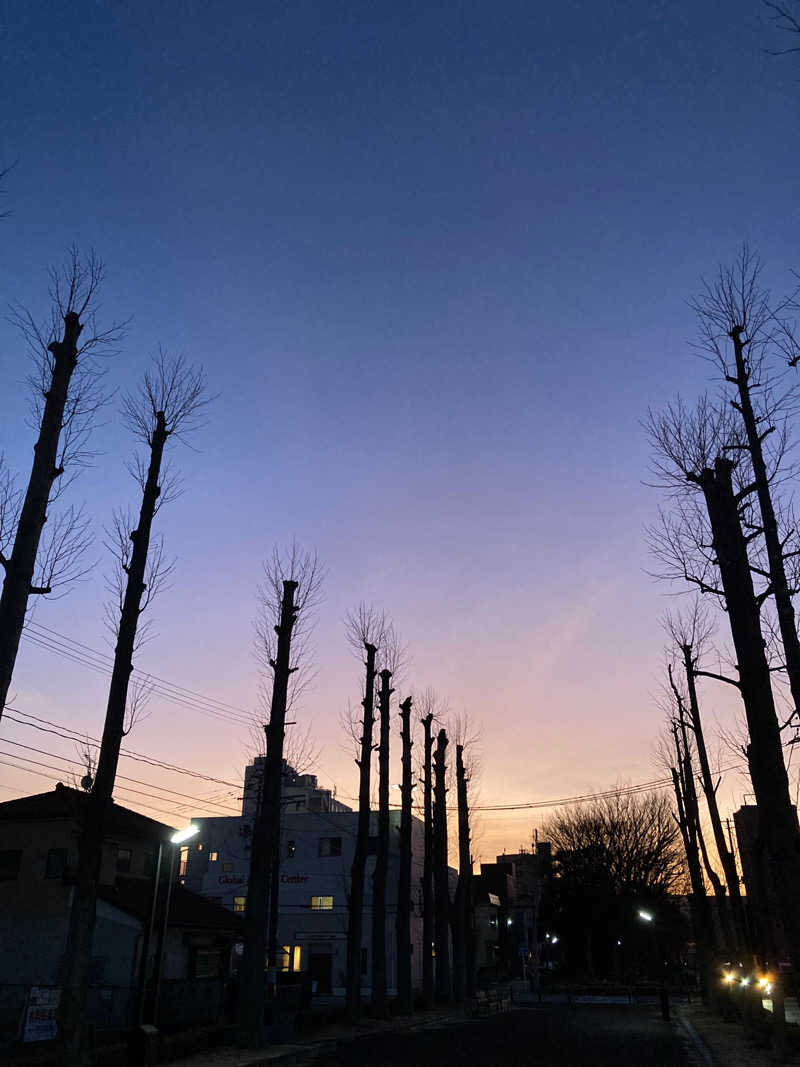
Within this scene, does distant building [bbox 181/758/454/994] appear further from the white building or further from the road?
the road

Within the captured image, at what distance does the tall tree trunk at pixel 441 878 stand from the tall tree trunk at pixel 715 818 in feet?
42.8

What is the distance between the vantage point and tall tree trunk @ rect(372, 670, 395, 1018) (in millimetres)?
28609

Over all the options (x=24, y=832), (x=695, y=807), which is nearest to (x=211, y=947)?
(x=24, y=832)

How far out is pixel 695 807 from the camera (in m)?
29.2

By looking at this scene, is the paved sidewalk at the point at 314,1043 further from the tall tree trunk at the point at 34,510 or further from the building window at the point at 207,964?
the tall tree trunk at the point at 34,510

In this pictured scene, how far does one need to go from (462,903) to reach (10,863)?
2169 cm

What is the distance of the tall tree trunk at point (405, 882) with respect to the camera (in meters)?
30.7

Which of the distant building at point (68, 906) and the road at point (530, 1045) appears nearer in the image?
the road at point (530, 1045)

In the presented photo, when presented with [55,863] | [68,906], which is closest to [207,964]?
[68,906]

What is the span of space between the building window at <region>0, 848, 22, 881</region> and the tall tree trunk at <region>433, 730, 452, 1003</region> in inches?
709

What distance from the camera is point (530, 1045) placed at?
2250 cm

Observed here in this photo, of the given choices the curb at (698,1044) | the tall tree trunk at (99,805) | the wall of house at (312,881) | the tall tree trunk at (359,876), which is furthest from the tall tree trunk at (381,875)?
the wall of house at (312,881)

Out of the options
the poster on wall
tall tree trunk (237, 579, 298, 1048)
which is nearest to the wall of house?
tall tree trunk (237, 579, 298, 1048)

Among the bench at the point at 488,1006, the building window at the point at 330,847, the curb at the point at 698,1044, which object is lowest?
the bench at the point at 488,1006
